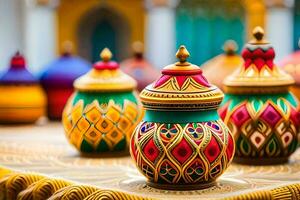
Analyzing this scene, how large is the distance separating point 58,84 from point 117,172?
1805 mm

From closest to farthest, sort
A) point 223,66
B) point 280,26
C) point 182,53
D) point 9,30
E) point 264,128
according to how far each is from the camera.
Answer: point 182,53 → point 264,128 → point 223,66 → point 280,26 → point 9,30

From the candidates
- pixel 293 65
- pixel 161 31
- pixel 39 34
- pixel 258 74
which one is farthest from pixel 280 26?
pixel 258 74

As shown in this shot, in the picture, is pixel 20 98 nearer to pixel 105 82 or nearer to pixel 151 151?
pixel 105 82

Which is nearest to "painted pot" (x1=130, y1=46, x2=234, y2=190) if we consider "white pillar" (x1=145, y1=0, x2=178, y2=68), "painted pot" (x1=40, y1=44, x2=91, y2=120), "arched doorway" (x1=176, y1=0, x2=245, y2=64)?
"painted pot" (x1=40, y1=44, x2=91, y2=120)

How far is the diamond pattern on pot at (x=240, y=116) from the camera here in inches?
123

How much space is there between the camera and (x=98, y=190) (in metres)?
2.51

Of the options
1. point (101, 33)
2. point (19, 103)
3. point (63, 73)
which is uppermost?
point (63, 73)

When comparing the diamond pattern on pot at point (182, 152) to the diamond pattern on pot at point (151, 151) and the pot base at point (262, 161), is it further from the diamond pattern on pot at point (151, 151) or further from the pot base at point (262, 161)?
the pot base at point (262, 161)

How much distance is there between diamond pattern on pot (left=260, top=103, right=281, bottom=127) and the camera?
3092 mm

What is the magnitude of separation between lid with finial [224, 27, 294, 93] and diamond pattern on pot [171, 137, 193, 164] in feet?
2.24

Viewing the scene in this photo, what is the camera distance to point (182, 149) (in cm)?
256

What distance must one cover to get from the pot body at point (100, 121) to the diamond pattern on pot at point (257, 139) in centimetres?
53

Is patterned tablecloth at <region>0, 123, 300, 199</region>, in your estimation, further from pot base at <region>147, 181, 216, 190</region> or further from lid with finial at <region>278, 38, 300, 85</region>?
lid with finial at <region>278, 38, 300, 85</region>

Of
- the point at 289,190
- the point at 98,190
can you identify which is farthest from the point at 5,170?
the point at 289,190
